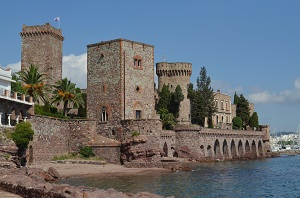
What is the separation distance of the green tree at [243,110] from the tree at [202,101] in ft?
64.7

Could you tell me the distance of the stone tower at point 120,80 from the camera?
46281 mm

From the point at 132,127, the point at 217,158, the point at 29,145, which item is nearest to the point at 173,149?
the point at 217,158

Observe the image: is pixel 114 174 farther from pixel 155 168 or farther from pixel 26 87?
pixel 26 87

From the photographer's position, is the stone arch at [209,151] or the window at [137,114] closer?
the window at [137,114]

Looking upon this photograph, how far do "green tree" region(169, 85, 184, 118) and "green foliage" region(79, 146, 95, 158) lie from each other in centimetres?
2907

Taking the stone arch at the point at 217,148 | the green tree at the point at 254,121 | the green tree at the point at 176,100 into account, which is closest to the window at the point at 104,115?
the green tree at the point at 176,100

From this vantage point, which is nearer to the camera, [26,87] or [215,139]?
[26,87]

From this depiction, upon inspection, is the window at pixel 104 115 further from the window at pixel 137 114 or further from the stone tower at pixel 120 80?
the window at pixel 137 114

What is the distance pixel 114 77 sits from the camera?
1838 inches

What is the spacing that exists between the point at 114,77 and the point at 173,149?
15589 millimetres

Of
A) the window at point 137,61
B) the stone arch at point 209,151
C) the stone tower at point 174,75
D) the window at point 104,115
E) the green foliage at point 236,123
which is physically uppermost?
the stone tower at point 174,75

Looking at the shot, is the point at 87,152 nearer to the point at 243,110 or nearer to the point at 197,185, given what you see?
the point at 197,185

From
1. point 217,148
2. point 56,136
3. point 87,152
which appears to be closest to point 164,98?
point 217,148

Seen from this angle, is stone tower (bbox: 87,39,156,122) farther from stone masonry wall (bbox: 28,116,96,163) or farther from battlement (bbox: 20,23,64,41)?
battlement (bbox: 20,23,64,41)
